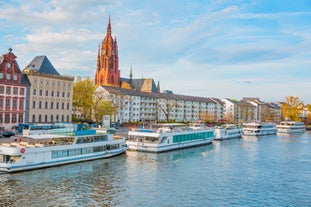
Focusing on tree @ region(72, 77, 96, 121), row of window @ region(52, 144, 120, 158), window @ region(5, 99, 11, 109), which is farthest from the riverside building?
row of window @ region(52, 144, 120, 158)

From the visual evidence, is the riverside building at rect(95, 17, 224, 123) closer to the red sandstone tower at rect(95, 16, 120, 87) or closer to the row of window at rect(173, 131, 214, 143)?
the red sandstone tower at rect(95, 16, 120, 87)

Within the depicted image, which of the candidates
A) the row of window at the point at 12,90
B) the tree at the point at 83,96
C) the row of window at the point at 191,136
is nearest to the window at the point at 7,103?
the row of window at the point at 12,90

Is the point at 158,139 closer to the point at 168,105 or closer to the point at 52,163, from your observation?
the point at 52,163

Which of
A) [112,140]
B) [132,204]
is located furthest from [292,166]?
[132,204]

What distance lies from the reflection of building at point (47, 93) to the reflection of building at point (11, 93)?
11.3 feet

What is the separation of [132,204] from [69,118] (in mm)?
67425

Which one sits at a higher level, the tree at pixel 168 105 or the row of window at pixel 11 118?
the tree at pixel 168 105

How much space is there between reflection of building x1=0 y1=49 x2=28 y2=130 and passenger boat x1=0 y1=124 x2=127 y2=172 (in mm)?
26321

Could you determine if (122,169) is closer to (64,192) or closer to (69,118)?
(64,192)

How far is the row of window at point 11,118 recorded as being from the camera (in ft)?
251

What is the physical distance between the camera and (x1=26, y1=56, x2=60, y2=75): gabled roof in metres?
91.0

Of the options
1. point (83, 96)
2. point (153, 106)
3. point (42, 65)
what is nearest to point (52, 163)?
point (42, 65)

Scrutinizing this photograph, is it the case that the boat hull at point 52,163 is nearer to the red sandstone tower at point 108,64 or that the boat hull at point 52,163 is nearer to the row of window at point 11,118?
the row of window at point 11,118

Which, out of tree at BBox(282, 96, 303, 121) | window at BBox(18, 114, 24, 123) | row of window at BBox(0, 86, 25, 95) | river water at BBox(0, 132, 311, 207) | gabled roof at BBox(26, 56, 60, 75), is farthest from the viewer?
tree at BBox(282, 96, 303, 121)
